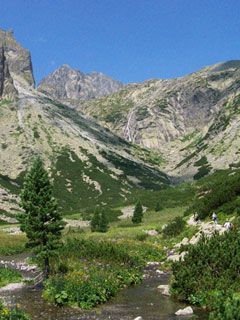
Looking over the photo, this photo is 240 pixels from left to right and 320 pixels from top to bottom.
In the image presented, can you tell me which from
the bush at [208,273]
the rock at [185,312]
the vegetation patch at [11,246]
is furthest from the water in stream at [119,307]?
the vegetation patch at [11,246]

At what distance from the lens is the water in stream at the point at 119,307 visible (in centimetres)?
2072

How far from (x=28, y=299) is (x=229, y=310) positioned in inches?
525

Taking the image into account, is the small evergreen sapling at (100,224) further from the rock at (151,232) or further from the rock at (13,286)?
the rock at (13,286)

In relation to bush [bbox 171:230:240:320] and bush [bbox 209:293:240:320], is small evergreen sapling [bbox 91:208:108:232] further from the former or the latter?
bush [bbox 209:293:240:320]

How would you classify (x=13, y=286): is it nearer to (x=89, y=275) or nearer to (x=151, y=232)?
(x=89, y=275)

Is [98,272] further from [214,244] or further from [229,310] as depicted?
[229,310]

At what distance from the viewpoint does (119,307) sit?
74.7 ft

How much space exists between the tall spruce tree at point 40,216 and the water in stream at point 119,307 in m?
2.76

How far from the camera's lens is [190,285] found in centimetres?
2291

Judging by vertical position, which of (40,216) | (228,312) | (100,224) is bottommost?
(100,224)

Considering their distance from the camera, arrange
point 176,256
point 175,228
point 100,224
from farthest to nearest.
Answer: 1. point 100,224
2. point 175,228
3. point 176,256

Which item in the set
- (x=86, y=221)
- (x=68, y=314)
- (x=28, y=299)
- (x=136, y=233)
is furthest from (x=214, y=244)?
(x=86, y=221)

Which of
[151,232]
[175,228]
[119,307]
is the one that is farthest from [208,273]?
[151,232]

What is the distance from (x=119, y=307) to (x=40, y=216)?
8563 mm
